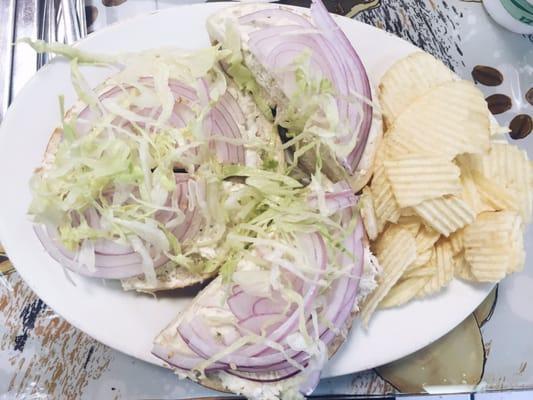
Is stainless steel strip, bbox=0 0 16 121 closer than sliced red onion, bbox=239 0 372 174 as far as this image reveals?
No

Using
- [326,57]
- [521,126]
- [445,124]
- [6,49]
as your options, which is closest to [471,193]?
[445,124]

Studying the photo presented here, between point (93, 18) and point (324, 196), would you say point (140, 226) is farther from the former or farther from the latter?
point (93, 18)

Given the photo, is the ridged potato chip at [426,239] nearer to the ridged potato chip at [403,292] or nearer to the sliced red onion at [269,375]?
the ridged potato chip at [403,292]

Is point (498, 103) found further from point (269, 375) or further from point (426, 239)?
point (269, 375)

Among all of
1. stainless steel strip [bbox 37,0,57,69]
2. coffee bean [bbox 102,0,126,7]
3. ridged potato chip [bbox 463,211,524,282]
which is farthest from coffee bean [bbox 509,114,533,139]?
stainless steel strip [bbox 37,0,57,69]

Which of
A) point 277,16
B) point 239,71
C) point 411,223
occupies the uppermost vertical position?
point 277,16

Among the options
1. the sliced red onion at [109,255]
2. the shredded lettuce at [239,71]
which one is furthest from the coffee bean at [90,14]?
the sliced red onion at [109,255]

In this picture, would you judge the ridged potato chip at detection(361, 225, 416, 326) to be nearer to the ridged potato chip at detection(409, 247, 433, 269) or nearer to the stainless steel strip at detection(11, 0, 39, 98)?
the ridged potato chip at detection(409, 247, 433, 269)
